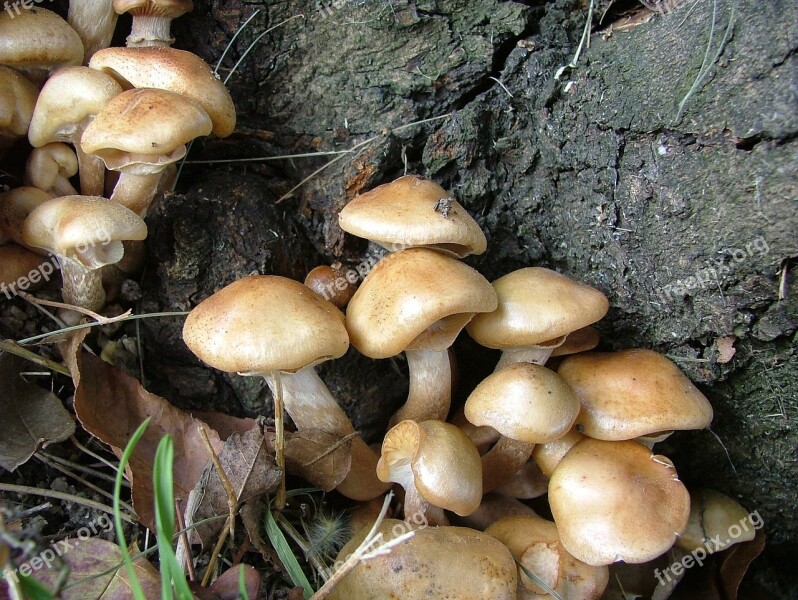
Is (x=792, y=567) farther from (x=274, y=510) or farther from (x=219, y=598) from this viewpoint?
(x=219, y=598)

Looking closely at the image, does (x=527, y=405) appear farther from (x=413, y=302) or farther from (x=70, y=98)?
(x=70, y=98)

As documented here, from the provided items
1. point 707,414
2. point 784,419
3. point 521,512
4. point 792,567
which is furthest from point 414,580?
point 792,567

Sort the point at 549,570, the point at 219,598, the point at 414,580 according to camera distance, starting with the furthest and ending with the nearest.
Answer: the point at 549,570
the point at 414,580
the point at 219,598

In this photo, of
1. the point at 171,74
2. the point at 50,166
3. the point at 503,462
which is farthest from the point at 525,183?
the point at 50,166

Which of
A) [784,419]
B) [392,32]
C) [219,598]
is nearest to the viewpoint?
[219,598]

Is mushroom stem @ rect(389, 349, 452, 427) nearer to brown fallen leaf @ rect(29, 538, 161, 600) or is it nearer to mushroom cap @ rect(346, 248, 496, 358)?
mushroom cap @ rect(346, 248, 496, 358)
